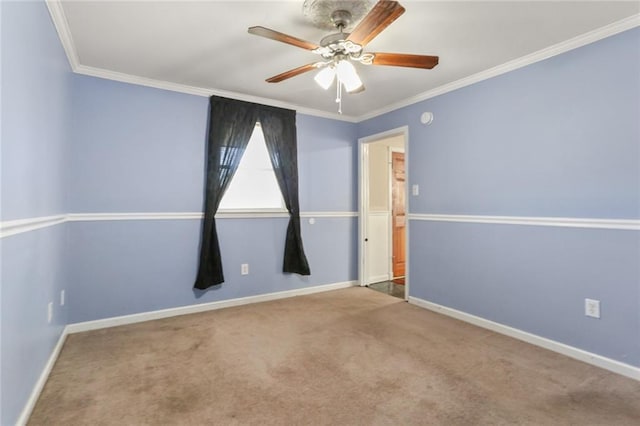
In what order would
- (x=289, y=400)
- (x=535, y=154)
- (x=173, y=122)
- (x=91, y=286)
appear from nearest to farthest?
1. (x=289, y=400)
2. (x=535, y=154)
3. (x=91, y=286)
4. (x=173, y=122)

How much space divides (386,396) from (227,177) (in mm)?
2607

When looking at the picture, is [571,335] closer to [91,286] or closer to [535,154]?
[535,154]

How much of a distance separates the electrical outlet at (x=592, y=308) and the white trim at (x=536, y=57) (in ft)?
6.18

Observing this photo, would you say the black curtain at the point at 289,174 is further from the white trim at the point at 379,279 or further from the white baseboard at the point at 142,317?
the white trim at the point at 379,279

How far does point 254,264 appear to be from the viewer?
3.82 meters

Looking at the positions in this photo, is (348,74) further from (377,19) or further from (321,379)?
(321,379)

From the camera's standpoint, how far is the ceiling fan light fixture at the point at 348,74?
2.24m

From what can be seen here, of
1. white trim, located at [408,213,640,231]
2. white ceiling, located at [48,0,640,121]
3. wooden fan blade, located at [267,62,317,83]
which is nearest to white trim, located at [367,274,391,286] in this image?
white trim, located at [408,213,640,231]

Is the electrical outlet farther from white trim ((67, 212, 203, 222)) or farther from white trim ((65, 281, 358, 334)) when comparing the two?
white trim ((67, 212, 203, 222))

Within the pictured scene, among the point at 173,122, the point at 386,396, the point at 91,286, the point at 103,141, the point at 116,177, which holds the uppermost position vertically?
the point at 173,122

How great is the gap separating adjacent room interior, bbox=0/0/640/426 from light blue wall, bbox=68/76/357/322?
19 millimetres

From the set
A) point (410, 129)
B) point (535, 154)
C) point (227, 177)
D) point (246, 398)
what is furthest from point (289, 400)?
point (410, 129)

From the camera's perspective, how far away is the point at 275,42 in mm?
2471

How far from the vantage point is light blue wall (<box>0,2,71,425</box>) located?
1.39 meters
